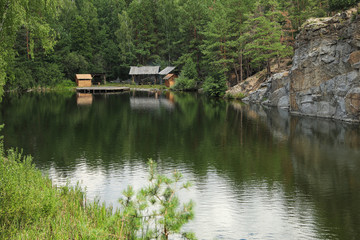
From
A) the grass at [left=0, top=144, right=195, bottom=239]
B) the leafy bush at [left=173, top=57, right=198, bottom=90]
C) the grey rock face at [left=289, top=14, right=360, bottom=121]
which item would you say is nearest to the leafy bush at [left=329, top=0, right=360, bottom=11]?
the grey rock face at [left=289, top=14, right=360, bottom=121]

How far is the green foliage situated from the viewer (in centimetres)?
7838

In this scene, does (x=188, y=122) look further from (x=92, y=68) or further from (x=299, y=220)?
(x=92, y=68)

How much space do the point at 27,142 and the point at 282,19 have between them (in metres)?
56.8

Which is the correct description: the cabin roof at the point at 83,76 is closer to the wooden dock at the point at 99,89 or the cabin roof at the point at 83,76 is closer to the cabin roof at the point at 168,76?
the wooden dock at the point at 99,89

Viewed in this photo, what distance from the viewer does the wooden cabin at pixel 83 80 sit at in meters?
102

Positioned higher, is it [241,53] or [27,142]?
[241,53]

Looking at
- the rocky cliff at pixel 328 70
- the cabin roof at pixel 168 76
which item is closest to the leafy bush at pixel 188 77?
the cabin roof at pixel 168 76

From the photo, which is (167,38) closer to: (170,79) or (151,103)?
(170,79)

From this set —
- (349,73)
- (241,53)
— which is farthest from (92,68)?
(349,73)

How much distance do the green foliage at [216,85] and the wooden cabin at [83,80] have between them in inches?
1466

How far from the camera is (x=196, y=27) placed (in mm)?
94438

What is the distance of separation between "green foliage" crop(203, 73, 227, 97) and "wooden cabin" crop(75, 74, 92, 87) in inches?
1466

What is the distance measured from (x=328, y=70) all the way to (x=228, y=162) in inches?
989

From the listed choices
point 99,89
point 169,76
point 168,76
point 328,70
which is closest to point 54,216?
point 328,70
